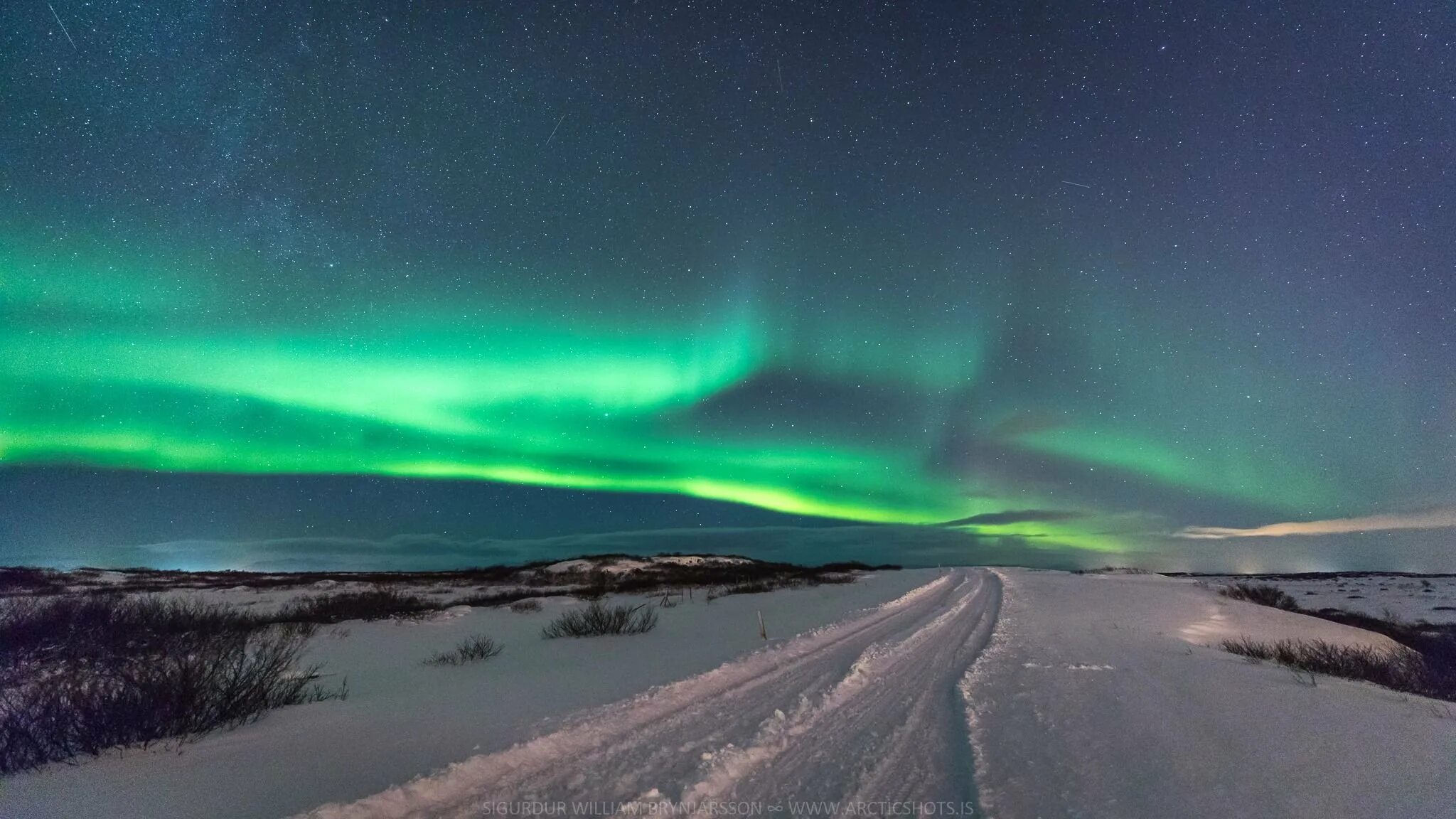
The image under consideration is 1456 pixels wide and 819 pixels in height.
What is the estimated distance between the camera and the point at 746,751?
4629 mm

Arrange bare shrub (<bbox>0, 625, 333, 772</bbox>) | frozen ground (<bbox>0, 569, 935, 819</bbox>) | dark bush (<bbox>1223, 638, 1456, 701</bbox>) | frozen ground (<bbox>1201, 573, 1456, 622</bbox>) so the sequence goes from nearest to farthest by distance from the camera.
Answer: frozen ground (<bbox>0, 569, 935, 819</bbox>)
bare shrub (<bbox>0, 625, 333, 772</bbox>)
dark bush (<bbox>1223, 638, 1456, 701</bbox>)
frozen ground (<bbox>1201, 573, 1456, 622</bbox>)

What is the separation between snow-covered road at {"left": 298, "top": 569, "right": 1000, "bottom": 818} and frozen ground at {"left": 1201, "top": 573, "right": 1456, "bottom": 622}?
3119 centimetres

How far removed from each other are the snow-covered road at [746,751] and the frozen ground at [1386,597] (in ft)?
102

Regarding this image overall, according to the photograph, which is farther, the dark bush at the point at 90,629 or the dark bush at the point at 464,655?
the dark bush at the point at 464,655

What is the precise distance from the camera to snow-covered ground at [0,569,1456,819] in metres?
3.72

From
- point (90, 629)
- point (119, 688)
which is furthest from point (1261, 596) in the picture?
point (90, 629)

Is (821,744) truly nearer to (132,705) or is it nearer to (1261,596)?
(132,705)

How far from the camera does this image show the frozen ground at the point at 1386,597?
88.7ft

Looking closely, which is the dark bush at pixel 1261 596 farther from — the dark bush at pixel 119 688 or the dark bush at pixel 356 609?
the dark bush at pixel 119 688

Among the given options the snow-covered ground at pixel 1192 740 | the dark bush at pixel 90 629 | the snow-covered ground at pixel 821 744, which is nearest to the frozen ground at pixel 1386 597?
the snow-covered ground at pixel 1192 740

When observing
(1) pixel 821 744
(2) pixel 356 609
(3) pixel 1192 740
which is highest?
(3) pixel 1192 740

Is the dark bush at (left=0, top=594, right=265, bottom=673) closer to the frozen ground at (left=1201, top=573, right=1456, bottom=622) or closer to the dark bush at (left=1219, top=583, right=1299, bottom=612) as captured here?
the dark bush at (left=1219, top=583, right=1299, bottom=612)

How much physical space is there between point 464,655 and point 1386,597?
4979 cm

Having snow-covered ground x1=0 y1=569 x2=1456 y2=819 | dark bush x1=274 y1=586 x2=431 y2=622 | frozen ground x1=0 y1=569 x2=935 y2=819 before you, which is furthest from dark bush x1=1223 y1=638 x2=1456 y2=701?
dark bush x1=274 y1=586 x2=431 y2=622
